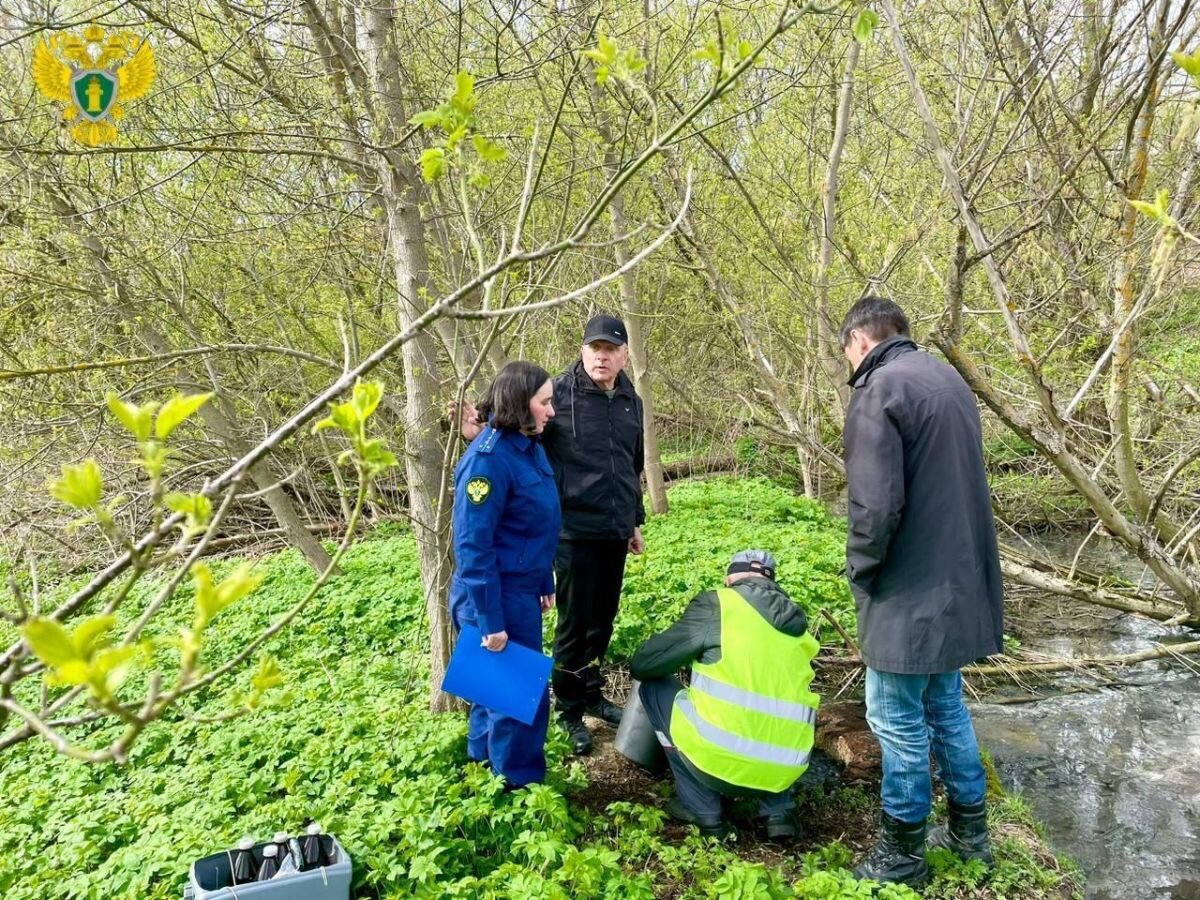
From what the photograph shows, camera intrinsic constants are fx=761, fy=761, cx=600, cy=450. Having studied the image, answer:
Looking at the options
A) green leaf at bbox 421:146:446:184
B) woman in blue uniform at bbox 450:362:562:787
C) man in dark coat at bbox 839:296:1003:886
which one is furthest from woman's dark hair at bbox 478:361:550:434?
green leaf at bbox 421:146:446:184

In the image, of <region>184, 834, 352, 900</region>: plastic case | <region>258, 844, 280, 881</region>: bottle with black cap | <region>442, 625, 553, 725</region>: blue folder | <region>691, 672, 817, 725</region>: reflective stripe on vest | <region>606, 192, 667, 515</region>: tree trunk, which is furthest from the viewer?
<region>606, 192, 667, 515</region>: tree trunk

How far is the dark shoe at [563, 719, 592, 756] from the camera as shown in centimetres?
396

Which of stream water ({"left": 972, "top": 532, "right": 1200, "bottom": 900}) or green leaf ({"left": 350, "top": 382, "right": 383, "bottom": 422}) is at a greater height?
green leaf ({"left": 350, "top": 382, "right": 383, "bottom": 422})

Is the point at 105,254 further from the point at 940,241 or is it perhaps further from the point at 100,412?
the point at 940,241

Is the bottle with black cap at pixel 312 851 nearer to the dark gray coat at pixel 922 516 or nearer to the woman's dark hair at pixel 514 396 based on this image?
the woman's dark hair at pixel 514 396

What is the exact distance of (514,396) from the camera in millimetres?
3328

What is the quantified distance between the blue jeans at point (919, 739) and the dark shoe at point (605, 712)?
1.64 meters

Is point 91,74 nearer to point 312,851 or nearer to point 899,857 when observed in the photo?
point 312,851

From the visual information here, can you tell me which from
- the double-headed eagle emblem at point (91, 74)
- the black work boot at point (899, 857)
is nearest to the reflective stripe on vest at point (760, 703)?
the black work boot at point (899, 857)

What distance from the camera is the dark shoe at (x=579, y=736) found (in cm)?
396

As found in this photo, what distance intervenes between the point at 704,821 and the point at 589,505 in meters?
1.61

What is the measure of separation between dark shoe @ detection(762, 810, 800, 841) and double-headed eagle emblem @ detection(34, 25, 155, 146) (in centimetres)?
396

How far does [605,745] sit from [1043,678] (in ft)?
10.1

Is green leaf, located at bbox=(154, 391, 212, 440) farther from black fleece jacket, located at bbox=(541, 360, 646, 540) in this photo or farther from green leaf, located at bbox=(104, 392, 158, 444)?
black fleece jacket, located at bbox=(541, 360, 646, 540)
